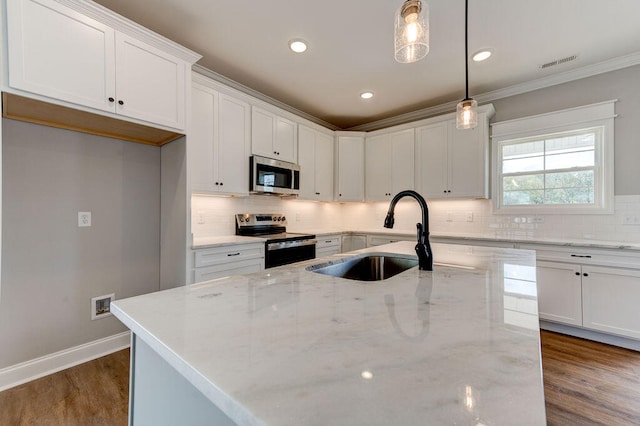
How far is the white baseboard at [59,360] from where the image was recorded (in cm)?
187

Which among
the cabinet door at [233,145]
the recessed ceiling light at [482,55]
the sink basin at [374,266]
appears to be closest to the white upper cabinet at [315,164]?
the cabinet door at [233,145]

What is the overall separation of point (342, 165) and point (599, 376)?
3366 mm

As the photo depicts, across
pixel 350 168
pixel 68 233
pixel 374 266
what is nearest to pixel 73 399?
pixel 68 233

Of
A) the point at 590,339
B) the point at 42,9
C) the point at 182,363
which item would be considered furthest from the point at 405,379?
the point at 590,339

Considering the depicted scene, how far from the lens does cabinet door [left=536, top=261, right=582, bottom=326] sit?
2576 mm

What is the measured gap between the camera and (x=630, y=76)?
274 cm

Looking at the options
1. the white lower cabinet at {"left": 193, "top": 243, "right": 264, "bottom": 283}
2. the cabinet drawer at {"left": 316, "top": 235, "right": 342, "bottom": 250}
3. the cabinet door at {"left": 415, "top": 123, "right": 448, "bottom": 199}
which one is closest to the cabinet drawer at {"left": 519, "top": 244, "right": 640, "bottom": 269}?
the cabinet door at {"left": 415, "top": 123, "right": 448, "bottom": 199}

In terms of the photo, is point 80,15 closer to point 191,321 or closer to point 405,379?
point 191,321

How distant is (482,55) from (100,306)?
402 centimetres

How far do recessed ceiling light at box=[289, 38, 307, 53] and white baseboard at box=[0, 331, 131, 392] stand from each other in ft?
9.48

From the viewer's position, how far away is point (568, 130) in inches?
119

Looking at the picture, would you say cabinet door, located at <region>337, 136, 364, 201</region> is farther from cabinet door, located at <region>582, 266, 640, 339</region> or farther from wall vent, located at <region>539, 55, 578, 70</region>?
cabinet door, located at <region>582, 266, 640, 339</region>

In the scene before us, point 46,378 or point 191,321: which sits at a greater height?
point 191,321

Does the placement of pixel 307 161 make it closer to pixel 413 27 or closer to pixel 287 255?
pixel 287 255
